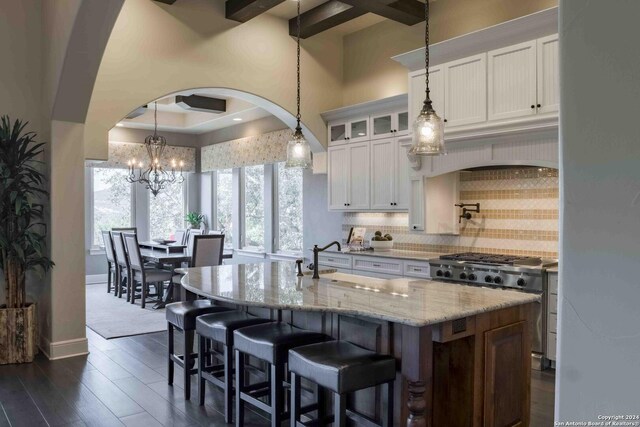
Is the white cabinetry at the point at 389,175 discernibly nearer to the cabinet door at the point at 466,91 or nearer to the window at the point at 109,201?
the cabinet door at the point at 466,91

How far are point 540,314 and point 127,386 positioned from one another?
11.1 ft

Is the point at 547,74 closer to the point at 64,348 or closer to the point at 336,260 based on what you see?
the point at 336,260

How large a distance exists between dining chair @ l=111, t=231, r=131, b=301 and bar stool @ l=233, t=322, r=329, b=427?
5014 mm

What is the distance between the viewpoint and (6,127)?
4.34 m

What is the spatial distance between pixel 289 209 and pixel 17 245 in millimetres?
4539

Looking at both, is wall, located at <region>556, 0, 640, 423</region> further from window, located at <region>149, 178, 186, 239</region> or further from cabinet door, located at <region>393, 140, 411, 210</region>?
window, located at <region>149, 178, 186, 239</region>

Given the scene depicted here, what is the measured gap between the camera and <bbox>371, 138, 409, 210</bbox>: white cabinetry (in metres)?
5.52

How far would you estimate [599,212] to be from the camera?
61 centimetres

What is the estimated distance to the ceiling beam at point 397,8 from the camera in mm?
5027

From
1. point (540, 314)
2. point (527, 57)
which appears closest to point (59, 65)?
point (527, 57)

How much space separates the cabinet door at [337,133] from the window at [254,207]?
2730 mm

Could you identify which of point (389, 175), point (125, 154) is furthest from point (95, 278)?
point (389, 175)

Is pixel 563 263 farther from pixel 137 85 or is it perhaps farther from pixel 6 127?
pixel 137 85

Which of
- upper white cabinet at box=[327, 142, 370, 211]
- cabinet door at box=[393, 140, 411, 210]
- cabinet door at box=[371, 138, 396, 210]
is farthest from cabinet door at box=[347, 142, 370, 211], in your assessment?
cabinet door at box=[393, 140, 411, 210]
